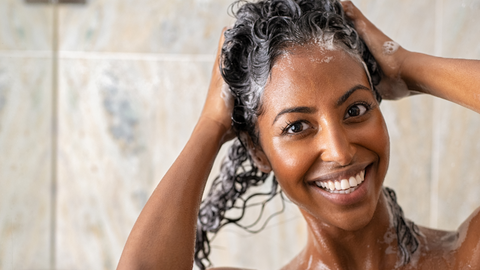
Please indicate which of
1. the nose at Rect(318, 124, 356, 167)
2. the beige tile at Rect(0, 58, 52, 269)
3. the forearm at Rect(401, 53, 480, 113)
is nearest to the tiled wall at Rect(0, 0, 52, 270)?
the beige tile at Rect(0, 58, 52, 269)

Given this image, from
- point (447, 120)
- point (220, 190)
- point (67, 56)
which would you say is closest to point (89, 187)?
point (67, 56)

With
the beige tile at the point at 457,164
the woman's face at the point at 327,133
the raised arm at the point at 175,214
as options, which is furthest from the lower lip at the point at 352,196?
the beige tile at the point at 457,164

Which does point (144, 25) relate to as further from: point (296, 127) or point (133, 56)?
point (296, 127)

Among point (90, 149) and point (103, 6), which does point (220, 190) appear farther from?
point (103, 6)

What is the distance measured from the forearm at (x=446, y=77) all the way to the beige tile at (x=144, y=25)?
812mm

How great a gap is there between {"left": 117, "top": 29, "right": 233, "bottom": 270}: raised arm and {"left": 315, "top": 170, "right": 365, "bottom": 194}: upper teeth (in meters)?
0.22

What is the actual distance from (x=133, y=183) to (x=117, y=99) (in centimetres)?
29

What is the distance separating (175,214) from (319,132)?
0.27m

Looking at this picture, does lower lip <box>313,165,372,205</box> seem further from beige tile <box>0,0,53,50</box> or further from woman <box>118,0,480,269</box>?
beige tile <box>0,0,53,50</box>

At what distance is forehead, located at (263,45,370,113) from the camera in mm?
803

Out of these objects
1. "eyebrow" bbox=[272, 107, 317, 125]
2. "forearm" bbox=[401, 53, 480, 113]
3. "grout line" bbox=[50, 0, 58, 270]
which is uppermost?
"forearm" bbox=[401, 53, 480, 113]

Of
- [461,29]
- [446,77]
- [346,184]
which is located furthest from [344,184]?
[461,29]

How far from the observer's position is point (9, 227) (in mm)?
1246

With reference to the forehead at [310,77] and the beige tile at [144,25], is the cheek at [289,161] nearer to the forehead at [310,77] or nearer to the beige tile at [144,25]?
the forehead at [310,77]
